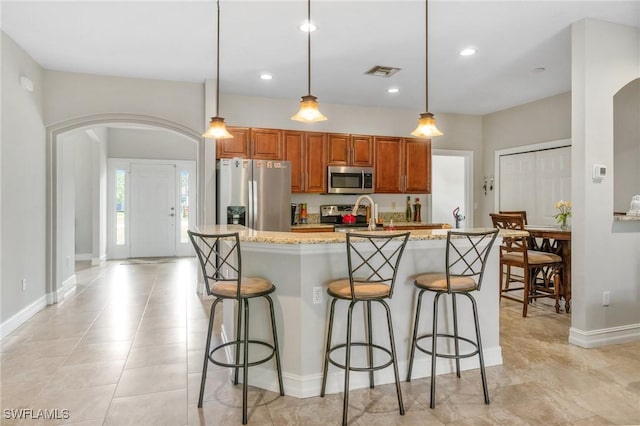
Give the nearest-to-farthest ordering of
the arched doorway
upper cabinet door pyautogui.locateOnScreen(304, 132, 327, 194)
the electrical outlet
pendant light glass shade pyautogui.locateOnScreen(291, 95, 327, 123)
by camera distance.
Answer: the electrical outlet, pendant light glass shade pyautogui.locateOnScreen(291, 95, 327, 123), the arched doorway, upper cabinet door pyautogui.locateOnScreen(304, 132, 327, 194)

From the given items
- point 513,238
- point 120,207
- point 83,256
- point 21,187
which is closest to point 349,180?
point 513,238

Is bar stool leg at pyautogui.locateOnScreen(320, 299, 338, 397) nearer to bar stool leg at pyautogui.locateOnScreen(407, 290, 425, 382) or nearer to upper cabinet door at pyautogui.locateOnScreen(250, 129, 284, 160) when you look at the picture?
bar stool leg at pyautogui.locateOnScreen(407, 290, 425, 382)

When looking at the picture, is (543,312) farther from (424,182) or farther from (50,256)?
(50,256)

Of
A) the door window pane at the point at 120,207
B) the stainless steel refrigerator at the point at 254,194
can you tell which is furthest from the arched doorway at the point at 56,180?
the door window pane at the point at 120,207

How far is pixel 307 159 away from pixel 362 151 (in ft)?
2.94

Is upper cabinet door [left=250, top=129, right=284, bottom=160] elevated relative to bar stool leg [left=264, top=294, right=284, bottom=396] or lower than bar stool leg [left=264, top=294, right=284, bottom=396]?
elevated

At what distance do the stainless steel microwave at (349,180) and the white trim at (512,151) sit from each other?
2.17m

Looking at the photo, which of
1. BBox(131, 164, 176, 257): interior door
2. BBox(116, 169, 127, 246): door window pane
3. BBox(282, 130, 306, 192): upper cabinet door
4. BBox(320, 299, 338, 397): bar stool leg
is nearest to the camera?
BBox(320, 299, 338, 397): bar stool leg

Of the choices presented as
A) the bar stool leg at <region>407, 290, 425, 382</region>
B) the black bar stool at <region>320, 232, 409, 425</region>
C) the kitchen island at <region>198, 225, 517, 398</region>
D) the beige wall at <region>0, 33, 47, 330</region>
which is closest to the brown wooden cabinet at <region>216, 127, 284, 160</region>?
the beige wall at <region>0, 33, 47, 330</region>

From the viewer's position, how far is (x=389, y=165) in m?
6.20

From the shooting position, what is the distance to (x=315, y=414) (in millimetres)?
2309

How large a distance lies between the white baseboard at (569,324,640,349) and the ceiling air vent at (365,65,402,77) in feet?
10.5

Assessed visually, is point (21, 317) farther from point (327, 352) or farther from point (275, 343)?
point (327, 352)

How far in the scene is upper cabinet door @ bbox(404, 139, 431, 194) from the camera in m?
6.29
